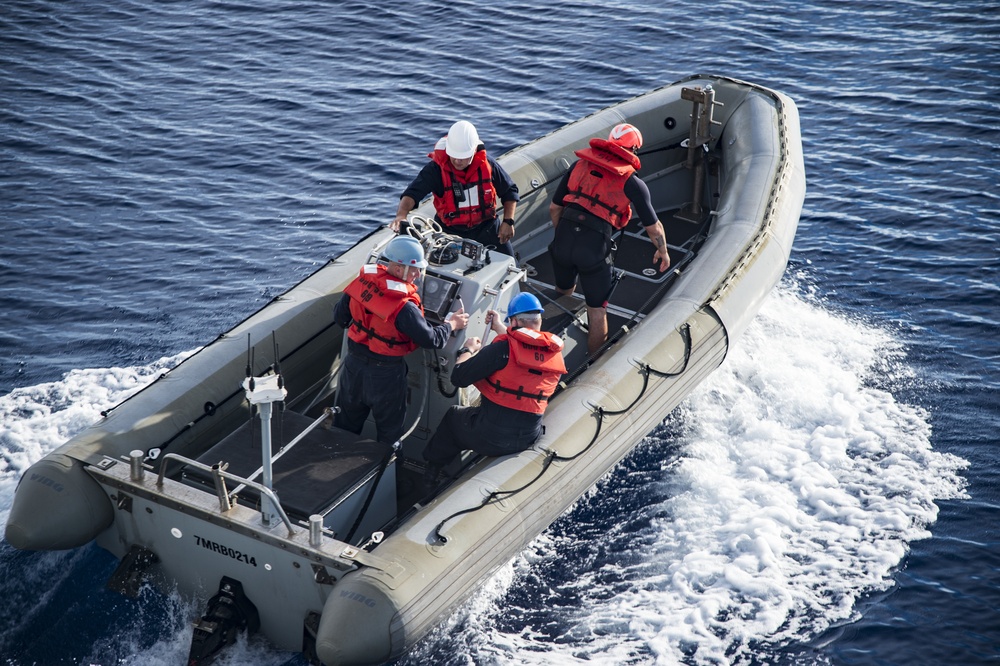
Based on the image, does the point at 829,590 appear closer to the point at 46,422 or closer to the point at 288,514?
the point at 288,514

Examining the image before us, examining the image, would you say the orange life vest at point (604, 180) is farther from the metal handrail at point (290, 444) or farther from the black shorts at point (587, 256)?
the metal handrail at point (290, 444)

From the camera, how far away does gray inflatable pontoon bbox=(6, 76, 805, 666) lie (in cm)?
579

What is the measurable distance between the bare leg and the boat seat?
6.80 ft

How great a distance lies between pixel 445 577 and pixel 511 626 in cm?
100

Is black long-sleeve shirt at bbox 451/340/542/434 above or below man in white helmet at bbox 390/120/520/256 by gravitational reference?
below

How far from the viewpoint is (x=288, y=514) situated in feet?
19.8

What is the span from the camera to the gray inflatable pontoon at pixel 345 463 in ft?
19.0

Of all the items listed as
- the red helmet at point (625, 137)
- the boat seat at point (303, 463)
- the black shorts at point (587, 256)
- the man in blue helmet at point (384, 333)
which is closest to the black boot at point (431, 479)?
the man in blue helmet at point (384, 333)

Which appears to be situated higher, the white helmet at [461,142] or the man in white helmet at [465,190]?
the white helmet at [461,142]

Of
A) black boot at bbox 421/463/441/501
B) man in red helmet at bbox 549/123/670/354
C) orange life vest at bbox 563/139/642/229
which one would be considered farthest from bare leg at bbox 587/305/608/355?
black boot at bbox 421/463/441/501

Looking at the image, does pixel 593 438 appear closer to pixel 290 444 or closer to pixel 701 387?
pixel 290 444

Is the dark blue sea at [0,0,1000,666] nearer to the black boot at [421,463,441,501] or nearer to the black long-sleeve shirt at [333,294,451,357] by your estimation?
the black boot at [421,463,441,501]

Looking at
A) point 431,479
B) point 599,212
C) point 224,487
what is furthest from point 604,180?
point 224,487

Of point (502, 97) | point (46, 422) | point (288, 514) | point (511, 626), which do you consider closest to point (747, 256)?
point (511, 626)
